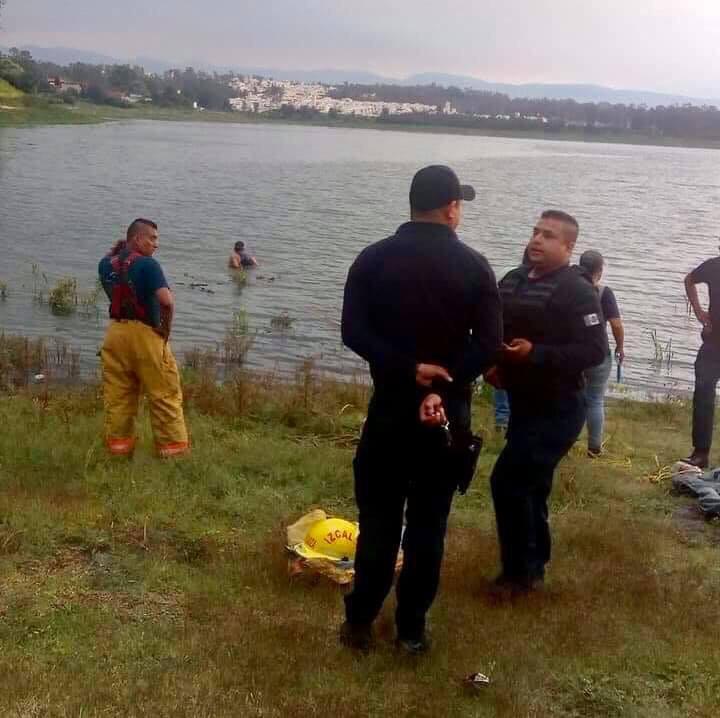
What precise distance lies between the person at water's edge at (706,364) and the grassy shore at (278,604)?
0.71m

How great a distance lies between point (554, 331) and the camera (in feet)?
14.6

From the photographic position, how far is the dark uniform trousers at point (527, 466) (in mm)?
4574

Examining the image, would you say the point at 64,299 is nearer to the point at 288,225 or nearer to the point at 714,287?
the point at 714,287

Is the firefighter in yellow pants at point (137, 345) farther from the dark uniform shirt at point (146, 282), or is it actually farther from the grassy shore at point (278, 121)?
the grassy shore at point (278, 121)

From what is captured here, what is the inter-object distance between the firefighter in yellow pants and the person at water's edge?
4.27 metres

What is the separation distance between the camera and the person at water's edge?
7.57 metres

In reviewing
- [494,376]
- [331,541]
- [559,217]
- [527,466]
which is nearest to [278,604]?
[331,541]

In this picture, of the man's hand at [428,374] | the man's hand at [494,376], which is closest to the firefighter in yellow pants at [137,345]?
the man's hand at [494,376]

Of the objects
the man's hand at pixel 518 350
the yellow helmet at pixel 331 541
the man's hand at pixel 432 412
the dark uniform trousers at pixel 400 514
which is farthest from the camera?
the yellow helmet at pixel 331 541

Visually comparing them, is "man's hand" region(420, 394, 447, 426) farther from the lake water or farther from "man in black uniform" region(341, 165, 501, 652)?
the lake water

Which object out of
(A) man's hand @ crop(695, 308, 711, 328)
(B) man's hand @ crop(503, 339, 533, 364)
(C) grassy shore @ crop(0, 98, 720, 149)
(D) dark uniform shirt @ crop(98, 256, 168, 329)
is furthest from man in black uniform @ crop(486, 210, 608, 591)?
(C) grassy shore @ crop(0, 98, 720, 149)

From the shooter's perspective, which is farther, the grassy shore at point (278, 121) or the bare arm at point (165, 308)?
the grassy shore at point (278, 121)

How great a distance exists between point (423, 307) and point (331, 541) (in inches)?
73.1

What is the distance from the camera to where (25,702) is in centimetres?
343
